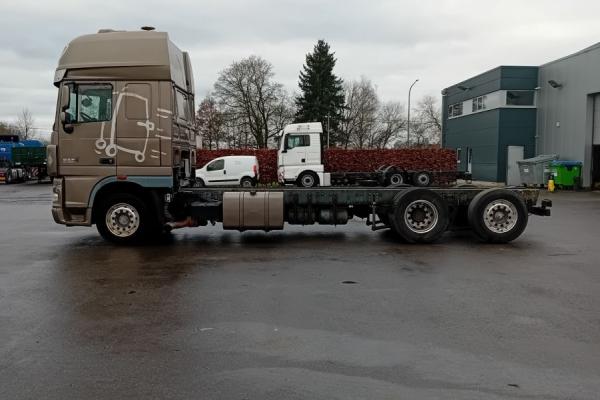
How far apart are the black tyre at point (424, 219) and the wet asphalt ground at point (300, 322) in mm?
424

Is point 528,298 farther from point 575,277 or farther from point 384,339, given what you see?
point 384,339

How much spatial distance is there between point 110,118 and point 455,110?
136 feet

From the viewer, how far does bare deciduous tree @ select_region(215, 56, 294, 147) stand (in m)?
59.7

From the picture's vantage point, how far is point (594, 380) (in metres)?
4.13

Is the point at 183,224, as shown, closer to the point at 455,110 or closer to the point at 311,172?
the point at 311,172

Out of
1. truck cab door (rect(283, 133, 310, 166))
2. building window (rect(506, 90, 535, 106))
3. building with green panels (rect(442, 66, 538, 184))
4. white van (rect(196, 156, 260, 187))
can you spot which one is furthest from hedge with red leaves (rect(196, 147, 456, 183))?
truck cab door (rect(283, 133, 310, 166))

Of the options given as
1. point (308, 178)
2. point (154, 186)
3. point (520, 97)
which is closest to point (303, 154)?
point (308, 178)

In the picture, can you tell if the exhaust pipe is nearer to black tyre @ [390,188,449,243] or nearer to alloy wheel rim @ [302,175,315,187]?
black tyre @ [390,188,449,243]

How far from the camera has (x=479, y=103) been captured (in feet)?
135

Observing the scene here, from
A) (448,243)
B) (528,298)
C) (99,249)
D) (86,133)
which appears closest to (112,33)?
(86,133)

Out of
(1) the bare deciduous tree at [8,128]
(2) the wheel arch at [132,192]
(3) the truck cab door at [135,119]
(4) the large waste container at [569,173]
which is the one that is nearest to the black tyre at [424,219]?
(2) the wheel arch at [132,192]

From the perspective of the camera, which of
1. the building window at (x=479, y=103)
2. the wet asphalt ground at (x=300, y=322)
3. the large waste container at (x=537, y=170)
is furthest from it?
the building window at (x=479, y=103)

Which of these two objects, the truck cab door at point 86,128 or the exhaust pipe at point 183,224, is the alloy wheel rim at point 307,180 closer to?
the exhaust pipe at point 183,224

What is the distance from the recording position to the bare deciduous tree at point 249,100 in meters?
59.7
